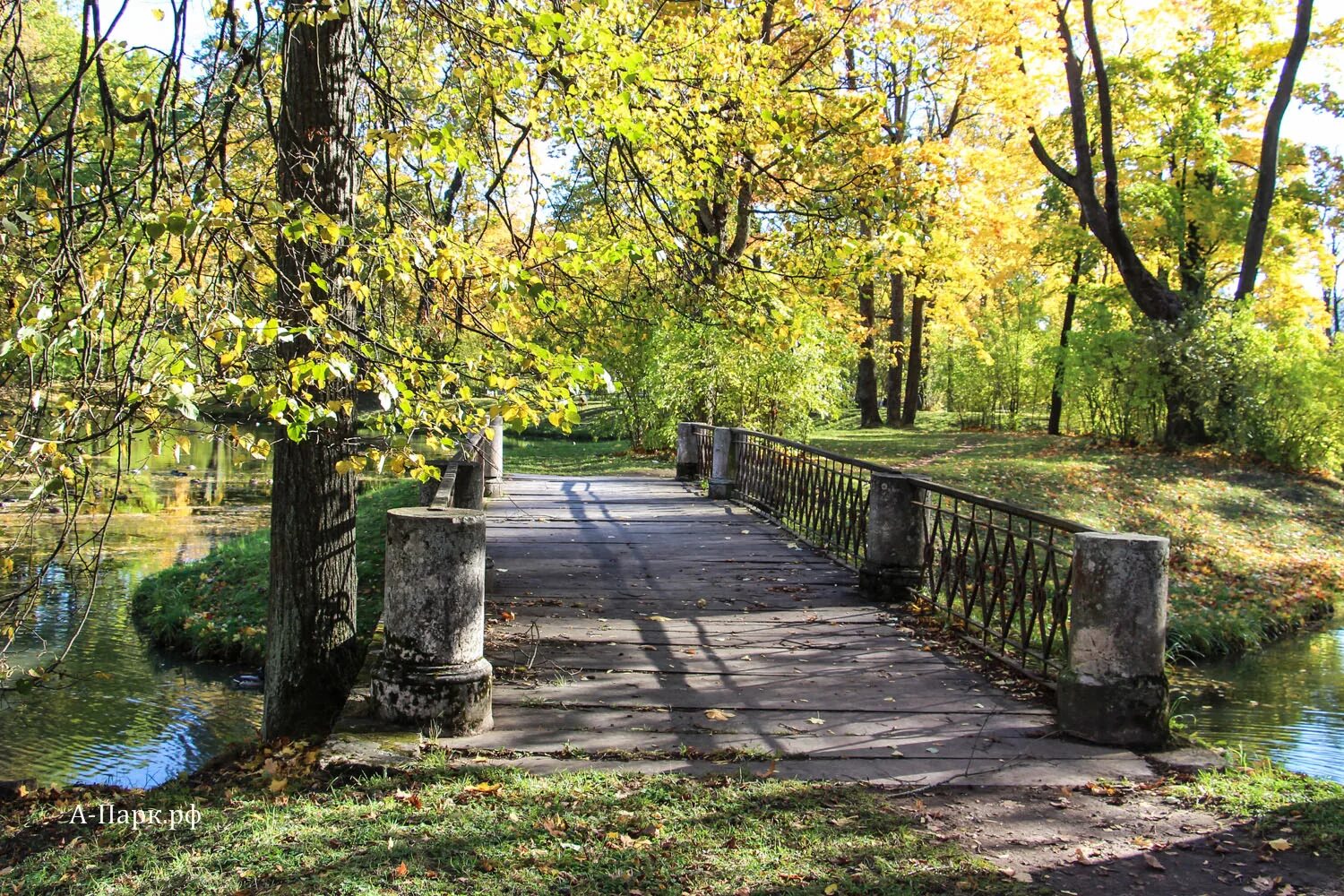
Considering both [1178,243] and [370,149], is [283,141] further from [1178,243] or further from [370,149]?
[1178,243]

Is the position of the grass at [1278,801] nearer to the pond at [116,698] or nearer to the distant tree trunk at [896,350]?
the pond at [116,698]

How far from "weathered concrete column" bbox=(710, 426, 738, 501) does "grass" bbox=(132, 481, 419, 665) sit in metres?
5.40

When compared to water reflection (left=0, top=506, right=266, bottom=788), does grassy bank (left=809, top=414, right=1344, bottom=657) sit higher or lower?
higher

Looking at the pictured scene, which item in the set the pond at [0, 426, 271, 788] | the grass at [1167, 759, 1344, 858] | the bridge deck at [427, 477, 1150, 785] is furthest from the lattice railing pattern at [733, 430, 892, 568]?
the pond at [0, 426, 271, 788]

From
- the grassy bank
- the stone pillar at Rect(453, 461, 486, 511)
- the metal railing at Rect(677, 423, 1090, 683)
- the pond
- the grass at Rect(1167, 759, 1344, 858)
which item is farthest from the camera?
the grassy bank

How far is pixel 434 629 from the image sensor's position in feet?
17.9

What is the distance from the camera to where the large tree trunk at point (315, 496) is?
5.87 meters

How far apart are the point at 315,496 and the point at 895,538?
518 centimetres

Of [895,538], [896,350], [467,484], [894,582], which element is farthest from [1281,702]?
[896,350]

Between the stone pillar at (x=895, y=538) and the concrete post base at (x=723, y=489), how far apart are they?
7.22 metres

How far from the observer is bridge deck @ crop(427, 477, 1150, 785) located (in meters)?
5.26

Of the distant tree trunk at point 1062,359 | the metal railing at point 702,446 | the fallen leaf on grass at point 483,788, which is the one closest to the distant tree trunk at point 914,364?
the distant tree trunk at point 1062,359

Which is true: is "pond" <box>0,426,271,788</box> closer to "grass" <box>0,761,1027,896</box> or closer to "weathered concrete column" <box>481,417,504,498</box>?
"grass" <box>0,761,1027,896</box>

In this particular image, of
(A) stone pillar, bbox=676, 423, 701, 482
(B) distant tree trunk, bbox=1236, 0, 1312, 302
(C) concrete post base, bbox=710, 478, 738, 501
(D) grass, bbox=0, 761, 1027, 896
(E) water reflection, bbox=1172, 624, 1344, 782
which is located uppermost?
(B) distant tree trunk, bbox=1236, 0, 1312, 302
